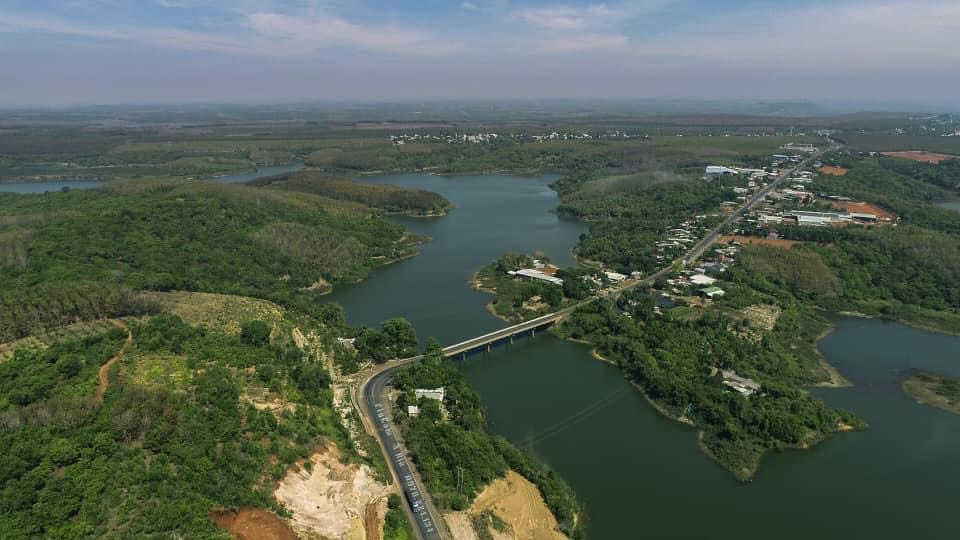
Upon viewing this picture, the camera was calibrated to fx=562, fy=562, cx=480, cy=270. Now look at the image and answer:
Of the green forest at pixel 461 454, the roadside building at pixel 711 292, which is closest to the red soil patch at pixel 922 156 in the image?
the roadside building at pixel 711 292

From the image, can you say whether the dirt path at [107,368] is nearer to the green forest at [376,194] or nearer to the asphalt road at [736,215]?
the asphalt road at [736,215]

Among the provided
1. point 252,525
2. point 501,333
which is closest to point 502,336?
point 501,333

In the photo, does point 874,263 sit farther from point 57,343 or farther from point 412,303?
point 57,343

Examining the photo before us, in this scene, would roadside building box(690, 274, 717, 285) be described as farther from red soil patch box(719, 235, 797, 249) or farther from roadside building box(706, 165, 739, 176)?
roadside building box(706, 165, 739, 176)

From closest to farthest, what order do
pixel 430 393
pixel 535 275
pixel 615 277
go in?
pixel 430 393
pixel 615 277
pixel 535 275

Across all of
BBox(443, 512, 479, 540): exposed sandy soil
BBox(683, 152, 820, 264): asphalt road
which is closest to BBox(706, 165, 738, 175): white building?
BBox(683, 152, 820, 264): asphalt road

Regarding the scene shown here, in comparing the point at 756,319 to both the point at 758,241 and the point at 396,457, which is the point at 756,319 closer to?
the point at 758,241
